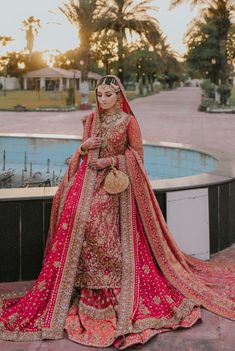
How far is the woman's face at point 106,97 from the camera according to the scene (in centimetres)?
333

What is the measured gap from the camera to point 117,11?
30.7 metres

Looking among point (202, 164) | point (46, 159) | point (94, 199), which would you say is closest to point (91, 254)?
point (94, 199)

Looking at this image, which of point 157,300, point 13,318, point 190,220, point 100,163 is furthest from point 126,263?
point 190,220

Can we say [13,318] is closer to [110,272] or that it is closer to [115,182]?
[110,272]

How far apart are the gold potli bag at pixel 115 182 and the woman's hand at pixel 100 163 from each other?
7 centimetres

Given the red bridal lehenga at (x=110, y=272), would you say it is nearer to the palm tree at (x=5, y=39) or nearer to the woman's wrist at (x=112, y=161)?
the woman's wrist at (x=112, y=161)

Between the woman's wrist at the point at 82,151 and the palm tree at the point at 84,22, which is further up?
the palm tree at the point at 84,22

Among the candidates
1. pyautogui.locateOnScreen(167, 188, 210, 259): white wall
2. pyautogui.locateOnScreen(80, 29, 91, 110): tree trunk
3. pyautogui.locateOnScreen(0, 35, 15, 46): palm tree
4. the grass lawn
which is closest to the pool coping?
pyautogui.locateOnScreen(167, 188, 210, 259): white wall

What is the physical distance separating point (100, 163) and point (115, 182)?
0.53ft

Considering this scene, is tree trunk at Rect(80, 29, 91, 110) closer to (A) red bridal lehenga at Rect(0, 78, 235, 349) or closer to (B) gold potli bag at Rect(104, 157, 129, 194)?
(A) red bridal lehenga at Rect(0, 78, 235, 349)

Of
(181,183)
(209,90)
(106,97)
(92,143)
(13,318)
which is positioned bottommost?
(13,318)

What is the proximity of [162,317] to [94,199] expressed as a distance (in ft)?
2.66

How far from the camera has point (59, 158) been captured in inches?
360

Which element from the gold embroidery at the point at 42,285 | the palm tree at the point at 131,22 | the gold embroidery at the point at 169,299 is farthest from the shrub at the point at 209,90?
the gold embroidery at the point at 42,285
